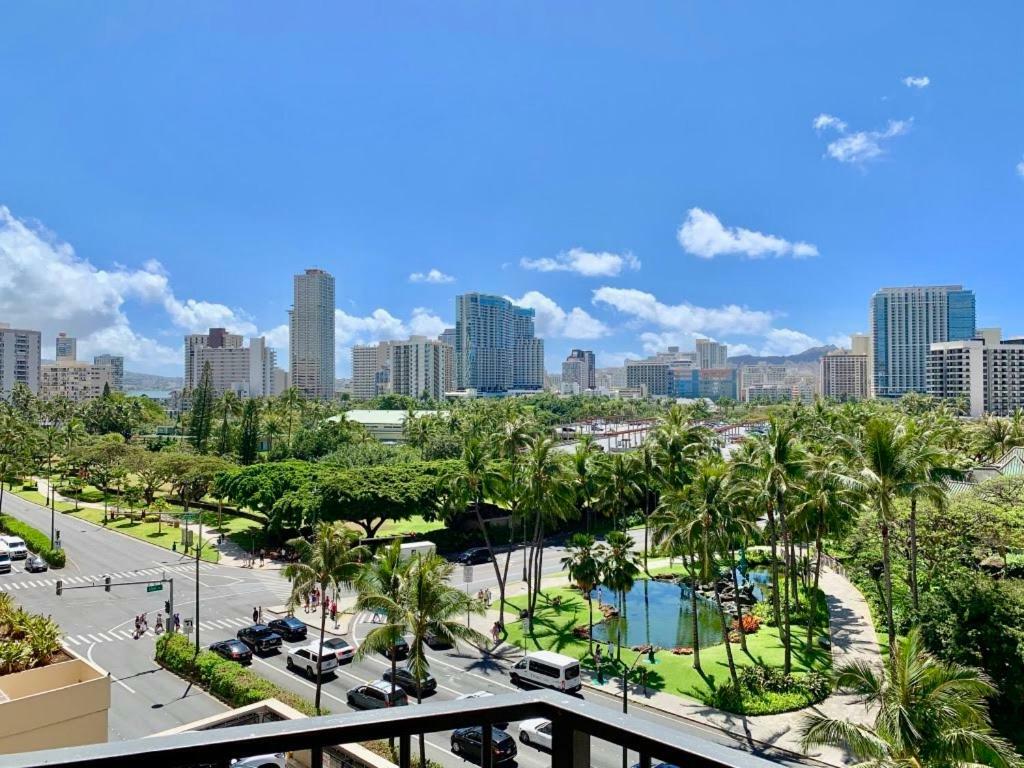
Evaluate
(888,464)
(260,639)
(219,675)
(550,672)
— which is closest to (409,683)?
(550,672)

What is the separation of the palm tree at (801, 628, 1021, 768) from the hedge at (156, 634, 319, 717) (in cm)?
1459

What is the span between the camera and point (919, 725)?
13148mm

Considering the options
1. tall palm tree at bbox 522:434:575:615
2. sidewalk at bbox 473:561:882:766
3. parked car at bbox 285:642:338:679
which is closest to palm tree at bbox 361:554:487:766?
parked car at bbox 285:642:338:679

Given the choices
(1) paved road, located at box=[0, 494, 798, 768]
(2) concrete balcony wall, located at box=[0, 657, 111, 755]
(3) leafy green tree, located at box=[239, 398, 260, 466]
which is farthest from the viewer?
(3) leafy green tree, located at box=[239, 398, 260, 466]

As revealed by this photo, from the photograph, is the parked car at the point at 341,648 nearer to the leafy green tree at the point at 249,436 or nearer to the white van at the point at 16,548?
the white van at the point at 16,548

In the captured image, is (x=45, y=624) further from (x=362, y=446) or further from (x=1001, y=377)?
(x=1001, y=377)

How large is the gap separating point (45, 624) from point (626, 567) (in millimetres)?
20065

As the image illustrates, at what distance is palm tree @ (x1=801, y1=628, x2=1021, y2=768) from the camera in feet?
41.7

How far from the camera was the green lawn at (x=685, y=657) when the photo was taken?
86.0 ft

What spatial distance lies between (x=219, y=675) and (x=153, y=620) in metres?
13.1

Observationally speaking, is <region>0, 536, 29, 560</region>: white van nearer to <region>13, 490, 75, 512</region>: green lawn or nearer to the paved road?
the paved road

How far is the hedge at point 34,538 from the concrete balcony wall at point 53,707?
33.2m

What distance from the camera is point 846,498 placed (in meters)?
29.0

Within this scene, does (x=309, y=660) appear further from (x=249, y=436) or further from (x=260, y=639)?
(x=249, y=436)
